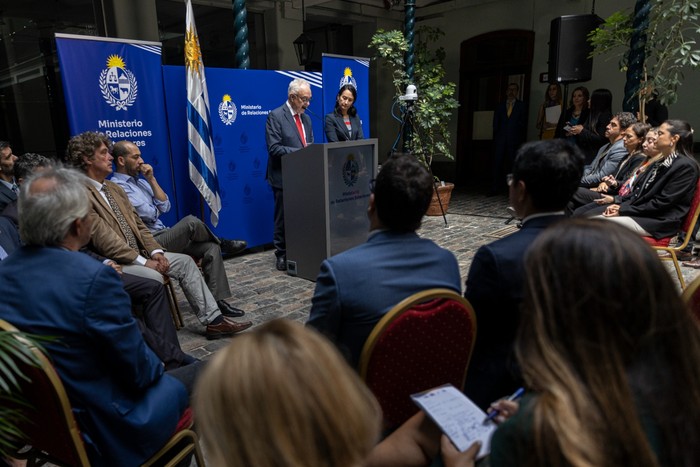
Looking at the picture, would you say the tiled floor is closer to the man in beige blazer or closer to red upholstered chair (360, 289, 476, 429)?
the man in beige blazer

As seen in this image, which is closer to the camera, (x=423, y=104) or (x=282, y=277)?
(x=282, y=277)

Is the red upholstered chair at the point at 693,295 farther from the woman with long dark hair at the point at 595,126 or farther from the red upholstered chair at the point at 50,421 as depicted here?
the woman with long dark hair at the point at 595,126

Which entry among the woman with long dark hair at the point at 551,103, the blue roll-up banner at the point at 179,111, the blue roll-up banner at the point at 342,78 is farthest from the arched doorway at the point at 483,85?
the blue roll-up banner at the point at 179,111

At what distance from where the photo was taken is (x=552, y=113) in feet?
24.6

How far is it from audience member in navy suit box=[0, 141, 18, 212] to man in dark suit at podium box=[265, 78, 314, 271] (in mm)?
1964

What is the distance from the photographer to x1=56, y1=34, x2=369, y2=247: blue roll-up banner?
3.94 metres

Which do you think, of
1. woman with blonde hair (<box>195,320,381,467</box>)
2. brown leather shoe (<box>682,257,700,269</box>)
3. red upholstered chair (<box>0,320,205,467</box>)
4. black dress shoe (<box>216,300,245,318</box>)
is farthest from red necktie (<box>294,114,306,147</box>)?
woman with blonde hair (<box>195,320,381,467</box>)

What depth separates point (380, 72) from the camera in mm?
10406

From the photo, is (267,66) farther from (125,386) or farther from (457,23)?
(125,386)

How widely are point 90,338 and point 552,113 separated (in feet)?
24.9

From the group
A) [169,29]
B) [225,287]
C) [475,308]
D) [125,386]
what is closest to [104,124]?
[225,287]

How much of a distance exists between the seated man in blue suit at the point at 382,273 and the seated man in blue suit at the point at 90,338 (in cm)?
57

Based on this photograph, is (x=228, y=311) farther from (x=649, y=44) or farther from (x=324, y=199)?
(x=649, y=44)

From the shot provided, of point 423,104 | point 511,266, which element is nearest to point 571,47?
point 423,104
